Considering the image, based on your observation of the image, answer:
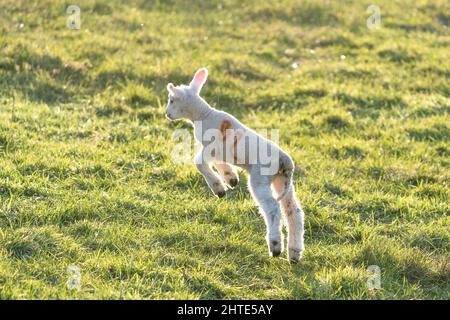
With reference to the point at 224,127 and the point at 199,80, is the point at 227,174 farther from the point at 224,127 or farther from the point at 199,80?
the point at 199,80

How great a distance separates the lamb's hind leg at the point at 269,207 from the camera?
6.07 meters

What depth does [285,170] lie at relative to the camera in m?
6.32

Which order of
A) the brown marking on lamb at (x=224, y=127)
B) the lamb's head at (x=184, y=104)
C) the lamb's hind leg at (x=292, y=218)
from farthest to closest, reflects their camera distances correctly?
the lamb's hind leg at (x=292, y=218) → the lamb's head at (x=184, y=104) → the brown marking on lamb at (x=224, y=127)

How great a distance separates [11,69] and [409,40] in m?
7.66

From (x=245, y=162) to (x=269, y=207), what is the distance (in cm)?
45

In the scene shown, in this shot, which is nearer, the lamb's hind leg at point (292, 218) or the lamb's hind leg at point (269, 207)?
the lamb's hind leg at point (269, 207)

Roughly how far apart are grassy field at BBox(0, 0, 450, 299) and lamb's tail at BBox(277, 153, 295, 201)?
2.64 feet

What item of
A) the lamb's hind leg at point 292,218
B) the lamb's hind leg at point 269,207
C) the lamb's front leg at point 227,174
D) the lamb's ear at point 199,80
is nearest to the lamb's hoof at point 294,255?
the lamb's hind leg at point 292,218

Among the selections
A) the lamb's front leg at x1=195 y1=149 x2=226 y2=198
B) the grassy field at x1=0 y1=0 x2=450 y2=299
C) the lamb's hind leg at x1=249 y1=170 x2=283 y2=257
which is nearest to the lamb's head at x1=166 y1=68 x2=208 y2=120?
the lamb's front leg at x1=195 y1=149 x2=226 y2=198

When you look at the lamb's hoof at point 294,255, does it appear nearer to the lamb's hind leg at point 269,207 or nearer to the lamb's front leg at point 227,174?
the lamb's hind leg at point 269,207

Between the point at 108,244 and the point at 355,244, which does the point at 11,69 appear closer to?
the point at 108,244

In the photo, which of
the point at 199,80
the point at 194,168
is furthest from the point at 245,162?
the point at 194,168

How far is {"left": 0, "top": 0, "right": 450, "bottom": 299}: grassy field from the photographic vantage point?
255 inches

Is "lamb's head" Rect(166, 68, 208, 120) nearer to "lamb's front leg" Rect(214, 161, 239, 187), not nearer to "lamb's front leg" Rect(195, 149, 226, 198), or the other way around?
"lamb's front leg" Rect(195, 149, 226, 198)
